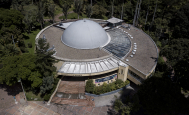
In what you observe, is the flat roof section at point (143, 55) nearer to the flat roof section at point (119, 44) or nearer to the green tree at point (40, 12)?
the flat roof section at point (119, 44)

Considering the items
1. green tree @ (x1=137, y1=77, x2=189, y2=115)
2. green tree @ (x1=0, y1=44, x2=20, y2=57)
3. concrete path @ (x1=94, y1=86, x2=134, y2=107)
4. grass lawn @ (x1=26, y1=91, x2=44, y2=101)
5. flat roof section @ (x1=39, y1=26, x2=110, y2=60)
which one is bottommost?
concrete path @ (x1=94, y1=86, x2=134, y2=107)

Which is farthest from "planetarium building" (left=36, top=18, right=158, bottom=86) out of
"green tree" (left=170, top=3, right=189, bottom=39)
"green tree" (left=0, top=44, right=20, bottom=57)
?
"green tree" (left=170, top=3, right=189, bottom=39)

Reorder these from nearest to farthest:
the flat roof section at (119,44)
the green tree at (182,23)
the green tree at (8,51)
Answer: the green tree at (8,51), the flat roof section at (119,44), the green tree at (182,23)

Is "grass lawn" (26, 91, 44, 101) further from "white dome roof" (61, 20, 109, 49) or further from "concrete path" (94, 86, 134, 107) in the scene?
"white dome roof" (61, 20, 109, 49)

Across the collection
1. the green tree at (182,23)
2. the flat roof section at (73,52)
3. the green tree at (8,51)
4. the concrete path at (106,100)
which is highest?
the green tree at (182,23)

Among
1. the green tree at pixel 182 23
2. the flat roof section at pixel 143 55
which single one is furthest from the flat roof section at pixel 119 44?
the green tree at pixel 182 23

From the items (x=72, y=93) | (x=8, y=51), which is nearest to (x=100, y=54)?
(x=72, y=93)

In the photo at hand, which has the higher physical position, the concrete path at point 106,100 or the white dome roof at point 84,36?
the white dome roof at point 84,36
